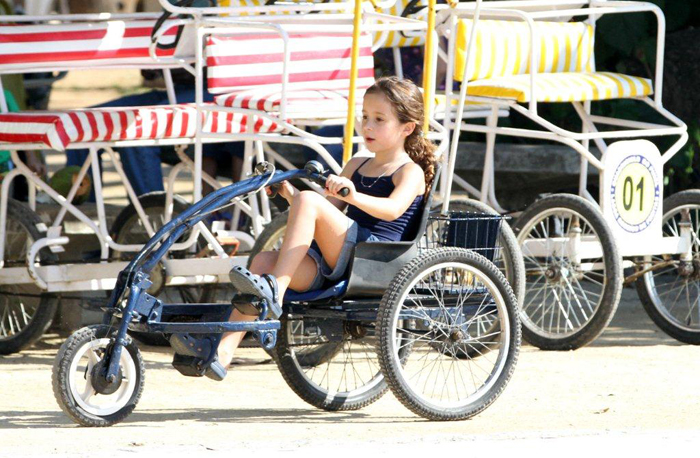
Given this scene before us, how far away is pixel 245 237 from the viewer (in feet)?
22.1

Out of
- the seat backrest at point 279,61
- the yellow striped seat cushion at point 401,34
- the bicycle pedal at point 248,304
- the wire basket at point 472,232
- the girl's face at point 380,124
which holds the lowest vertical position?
the bicycle pedal at point 248,304

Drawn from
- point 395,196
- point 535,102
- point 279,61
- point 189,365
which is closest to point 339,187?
point 395,196

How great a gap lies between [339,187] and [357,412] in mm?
972

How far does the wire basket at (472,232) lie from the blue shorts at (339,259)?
0.91 feet

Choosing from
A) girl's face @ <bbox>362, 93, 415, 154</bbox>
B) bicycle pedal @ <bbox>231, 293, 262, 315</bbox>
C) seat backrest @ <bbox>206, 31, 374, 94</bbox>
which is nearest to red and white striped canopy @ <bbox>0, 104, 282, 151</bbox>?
seat backrest @ <bbox>206, 31, 374, 94</bbox>

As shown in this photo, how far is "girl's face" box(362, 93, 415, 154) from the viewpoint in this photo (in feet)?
17.5

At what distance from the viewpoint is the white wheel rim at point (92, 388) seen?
4910 mm

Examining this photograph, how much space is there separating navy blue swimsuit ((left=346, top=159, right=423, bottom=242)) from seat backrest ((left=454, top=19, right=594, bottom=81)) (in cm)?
134

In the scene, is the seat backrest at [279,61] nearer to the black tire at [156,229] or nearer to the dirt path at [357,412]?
the black tire at [156,229]

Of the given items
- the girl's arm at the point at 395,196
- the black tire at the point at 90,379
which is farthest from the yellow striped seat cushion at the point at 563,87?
the black tire at the point at 90,379

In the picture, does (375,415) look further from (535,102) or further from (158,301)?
(535,102)

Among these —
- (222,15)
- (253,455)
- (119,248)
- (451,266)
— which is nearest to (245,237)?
(119,248)

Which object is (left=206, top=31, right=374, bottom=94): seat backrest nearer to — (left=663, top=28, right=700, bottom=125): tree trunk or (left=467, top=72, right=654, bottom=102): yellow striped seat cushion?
(left=467, top=72, right=654, bottom=102): yellow striped seat cushion

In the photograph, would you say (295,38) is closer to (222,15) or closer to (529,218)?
(222,15)
